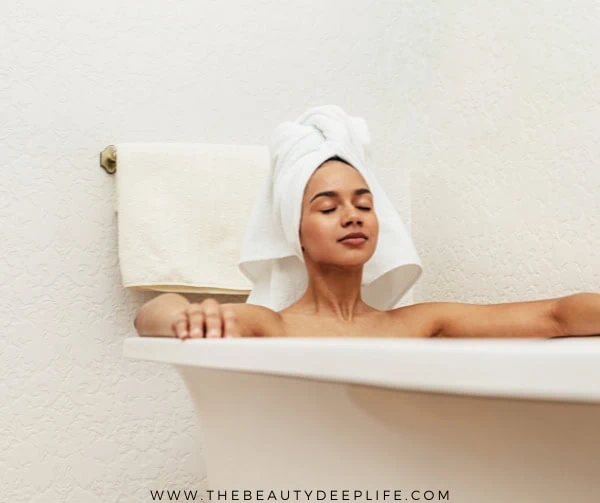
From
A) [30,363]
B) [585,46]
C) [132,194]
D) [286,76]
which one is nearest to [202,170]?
[132,194]

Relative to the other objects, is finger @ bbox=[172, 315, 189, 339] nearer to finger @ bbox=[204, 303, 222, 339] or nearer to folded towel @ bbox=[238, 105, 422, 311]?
finger @ bbox=[204, 303, 222, 339]

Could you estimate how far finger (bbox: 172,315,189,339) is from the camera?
93 centimetres

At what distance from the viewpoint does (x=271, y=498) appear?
0.92 meters

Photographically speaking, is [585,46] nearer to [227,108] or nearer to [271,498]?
[227,108]

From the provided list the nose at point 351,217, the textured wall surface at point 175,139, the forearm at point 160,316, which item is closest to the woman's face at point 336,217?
the nose at point 351,217

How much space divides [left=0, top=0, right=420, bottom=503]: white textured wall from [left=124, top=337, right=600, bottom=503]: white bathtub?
58cm

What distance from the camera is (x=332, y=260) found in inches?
48.3

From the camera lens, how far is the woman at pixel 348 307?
3.65ft

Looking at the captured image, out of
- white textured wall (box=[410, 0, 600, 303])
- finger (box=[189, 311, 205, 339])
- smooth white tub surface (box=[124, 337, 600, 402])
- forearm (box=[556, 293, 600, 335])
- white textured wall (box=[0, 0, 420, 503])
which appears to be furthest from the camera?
white textured wall (box=[0, 0, 420, 503])

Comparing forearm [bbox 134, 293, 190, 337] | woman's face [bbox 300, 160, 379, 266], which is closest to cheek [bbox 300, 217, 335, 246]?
woman's face [bbox 300, 160, 379, 266]

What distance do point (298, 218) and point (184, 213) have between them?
Answer: 381mm

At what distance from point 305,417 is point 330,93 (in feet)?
3.69

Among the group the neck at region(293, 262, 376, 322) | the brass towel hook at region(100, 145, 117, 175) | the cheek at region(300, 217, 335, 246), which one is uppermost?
the brass towel hook at region(100, 145, 117, 175)

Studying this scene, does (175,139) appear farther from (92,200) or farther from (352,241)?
(352,241)
